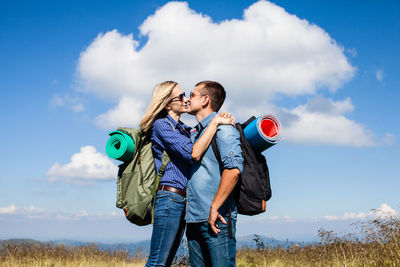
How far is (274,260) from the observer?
29.2ft

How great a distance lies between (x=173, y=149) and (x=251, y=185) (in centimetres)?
83

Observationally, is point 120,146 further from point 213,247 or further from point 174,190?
point 213,247

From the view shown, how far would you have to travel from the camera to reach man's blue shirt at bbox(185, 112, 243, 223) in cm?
289

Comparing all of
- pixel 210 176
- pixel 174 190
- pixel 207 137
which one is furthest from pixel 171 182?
pixel 207 137

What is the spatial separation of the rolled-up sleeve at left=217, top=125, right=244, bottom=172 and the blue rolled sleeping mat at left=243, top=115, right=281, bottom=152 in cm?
14

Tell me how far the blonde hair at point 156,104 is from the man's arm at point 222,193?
1.22 m

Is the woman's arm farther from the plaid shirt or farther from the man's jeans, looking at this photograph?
the man's jeans

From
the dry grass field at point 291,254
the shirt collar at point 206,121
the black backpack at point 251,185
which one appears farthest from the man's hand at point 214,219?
the dry grass field at point 291,254

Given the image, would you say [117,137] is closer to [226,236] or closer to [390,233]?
[226,236]

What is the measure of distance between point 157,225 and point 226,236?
767 millimetres

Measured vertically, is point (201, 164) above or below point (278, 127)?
below

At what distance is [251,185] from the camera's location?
2.98m

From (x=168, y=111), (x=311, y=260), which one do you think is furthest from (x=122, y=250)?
(x=168, y=111)

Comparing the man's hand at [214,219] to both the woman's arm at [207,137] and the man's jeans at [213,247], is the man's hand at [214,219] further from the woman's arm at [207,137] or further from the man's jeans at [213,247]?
the woman's arm at [207,137]
